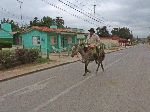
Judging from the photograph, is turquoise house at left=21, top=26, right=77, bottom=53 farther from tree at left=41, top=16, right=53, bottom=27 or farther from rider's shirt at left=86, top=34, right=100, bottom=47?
tree at left=41, top=16, right=53, bottom=27

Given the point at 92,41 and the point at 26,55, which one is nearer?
the point at 92,41

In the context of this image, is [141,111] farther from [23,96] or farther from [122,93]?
[23,96]

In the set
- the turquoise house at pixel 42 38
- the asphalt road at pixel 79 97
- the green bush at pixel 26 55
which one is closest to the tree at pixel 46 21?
the turquoise house at pixel 42 38

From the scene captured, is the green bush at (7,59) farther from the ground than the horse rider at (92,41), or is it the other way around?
the horse rider at (92,41)

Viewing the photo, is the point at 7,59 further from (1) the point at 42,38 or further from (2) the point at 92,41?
(1) the point at 42,38

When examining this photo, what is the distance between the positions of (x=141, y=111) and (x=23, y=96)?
4105mm

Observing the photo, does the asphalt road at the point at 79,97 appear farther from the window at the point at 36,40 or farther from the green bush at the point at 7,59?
the window at the point at 36,40

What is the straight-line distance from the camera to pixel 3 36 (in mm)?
68875

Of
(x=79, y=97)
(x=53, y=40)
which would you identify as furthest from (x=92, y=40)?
(x=53, y=40)

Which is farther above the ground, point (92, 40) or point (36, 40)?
point (92, 40)

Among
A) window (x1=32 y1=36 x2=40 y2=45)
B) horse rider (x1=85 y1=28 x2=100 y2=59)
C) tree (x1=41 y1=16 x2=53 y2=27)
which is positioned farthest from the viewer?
tree (x1=41 y1=16 x2=53 y2=27)

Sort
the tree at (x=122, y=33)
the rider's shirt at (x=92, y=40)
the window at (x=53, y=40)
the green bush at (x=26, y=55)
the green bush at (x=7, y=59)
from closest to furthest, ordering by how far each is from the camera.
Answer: the rider's shirt at (x=92, y=40)
the green bush at (x=7, y=59)
the green bush at (x=26, y=55)
the window at (x=53, y=40)
the tree at (x=122, y=33)

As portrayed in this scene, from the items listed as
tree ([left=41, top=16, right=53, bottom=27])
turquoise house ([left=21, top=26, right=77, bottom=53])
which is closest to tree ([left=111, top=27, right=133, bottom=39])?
tree ([left=41, top=16, right=53, bottom=27])

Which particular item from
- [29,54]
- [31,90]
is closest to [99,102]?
[31,90]
